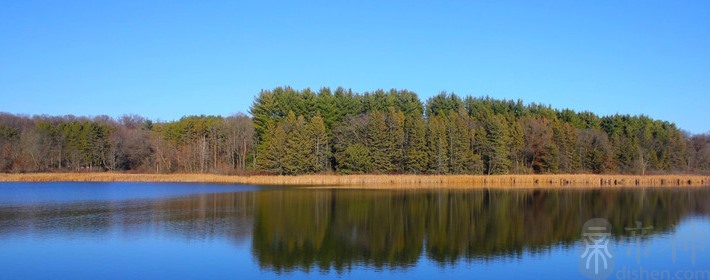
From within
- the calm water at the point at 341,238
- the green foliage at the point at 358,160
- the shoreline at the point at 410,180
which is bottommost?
the calm water at the point at 341,238

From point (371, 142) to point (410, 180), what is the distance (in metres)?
6.14

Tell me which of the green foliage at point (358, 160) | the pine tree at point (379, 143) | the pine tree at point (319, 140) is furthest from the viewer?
the pine tree at point (319, 140)

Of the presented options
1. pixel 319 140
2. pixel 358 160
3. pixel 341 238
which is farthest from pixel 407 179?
pixel 341 238

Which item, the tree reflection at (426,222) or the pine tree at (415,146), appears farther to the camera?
the pine tree at (415,146)

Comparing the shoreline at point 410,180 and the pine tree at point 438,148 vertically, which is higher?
the pine tree at point 438,148

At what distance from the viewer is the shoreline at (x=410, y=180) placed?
49.8 metres

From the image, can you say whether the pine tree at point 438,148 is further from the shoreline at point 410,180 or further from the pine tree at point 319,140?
the pine tree at point 319,140

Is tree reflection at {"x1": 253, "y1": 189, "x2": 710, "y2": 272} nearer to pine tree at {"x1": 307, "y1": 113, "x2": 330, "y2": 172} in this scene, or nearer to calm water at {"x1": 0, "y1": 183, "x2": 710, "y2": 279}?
calm water at {"x1": 0, "y1": 183, "x2": 710, "y2": 279}

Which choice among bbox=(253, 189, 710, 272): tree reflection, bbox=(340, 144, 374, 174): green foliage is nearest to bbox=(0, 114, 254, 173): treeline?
bbox=(340, 144, 374, 174): green foliage

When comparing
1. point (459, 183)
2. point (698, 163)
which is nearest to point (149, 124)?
point (459, 183)

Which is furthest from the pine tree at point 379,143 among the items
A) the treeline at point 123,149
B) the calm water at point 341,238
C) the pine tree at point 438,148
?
the calm water at point 341,238

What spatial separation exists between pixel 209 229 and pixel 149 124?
81371 mm

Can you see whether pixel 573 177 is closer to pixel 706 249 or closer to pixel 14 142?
pixel 706 249

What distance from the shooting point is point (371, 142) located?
54.3 metres
